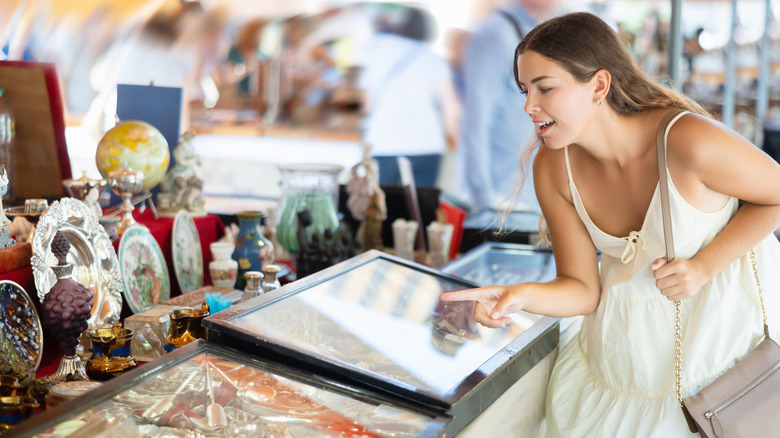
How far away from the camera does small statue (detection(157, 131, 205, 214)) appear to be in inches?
98.4

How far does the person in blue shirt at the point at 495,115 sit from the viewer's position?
391cm

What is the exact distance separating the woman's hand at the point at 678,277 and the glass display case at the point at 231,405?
Answer: 656 millimetres

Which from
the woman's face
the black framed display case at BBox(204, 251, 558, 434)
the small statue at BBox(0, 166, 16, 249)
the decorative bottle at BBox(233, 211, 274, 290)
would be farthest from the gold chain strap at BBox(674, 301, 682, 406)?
the small statue at BBox(0, 166, 16, 249)

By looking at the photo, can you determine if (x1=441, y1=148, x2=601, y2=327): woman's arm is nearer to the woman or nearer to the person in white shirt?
the woman

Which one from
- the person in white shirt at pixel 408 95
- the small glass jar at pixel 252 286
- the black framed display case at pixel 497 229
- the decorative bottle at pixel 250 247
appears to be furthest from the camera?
the person in white shirt at pixel 408 95

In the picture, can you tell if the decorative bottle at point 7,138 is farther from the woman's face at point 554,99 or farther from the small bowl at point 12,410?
the woman's face at point 554,99

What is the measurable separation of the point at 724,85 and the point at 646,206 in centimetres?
619

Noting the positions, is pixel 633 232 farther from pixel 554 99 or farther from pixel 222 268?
pixel 222 268

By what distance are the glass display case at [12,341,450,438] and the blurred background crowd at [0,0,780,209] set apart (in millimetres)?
4822

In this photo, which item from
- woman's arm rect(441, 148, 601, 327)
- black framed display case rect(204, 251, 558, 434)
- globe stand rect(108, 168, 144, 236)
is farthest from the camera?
globe stand rect(108, 168, 144, 236)

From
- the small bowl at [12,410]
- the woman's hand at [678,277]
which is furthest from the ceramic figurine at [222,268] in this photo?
the woman's hand at [678,277]

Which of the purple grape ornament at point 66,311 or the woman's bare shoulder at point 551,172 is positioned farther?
the woman's bare shoulder at point 551,172

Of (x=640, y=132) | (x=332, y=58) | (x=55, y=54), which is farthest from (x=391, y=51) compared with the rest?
(x=640, y=132)

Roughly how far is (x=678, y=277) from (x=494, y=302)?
415mm
